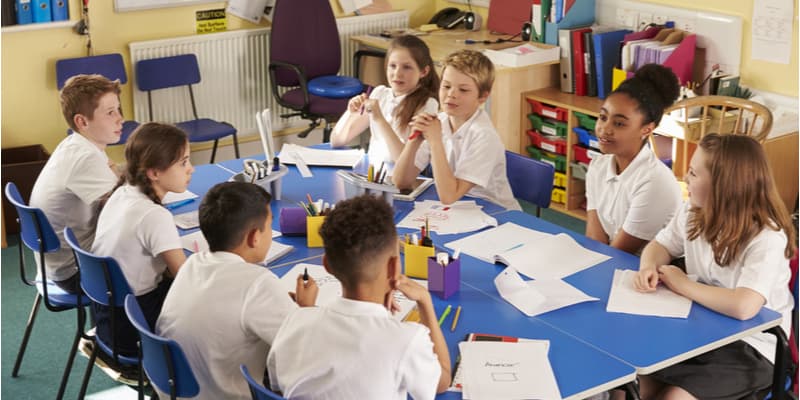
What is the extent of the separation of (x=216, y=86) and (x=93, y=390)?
283 cm

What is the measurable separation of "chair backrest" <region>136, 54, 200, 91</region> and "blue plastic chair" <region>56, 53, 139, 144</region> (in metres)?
0.12

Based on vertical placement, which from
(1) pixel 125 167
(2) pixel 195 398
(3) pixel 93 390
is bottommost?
(3) pixel 93 390

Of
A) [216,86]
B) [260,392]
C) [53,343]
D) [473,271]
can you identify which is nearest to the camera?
[260,392]

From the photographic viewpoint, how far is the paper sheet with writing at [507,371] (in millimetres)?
2145

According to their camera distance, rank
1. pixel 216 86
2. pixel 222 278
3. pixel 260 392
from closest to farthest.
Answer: pixel 260 392
pixel 222 278
pixel 216 86

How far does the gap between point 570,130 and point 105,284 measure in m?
3.15

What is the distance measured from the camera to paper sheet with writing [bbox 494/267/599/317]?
2.57 m

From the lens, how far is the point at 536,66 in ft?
18.1

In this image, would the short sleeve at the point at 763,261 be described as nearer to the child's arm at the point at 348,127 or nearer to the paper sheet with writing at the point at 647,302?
the paper sheet with writing at the point at 647,302

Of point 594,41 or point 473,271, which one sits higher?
point 594,41

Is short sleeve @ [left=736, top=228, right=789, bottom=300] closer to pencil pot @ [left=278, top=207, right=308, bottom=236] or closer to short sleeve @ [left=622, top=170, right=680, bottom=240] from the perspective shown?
short sleeve @ [left=622, top=170, right=680, bottom=240]

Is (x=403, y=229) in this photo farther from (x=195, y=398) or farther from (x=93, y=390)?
(x=93, y=390)

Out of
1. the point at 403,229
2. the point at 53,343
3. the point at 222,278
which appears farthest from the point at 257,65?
the point at 222,278

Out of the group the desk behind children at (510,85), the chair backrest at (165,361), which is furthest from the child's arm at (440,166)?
the desk behind children at (510,85)
